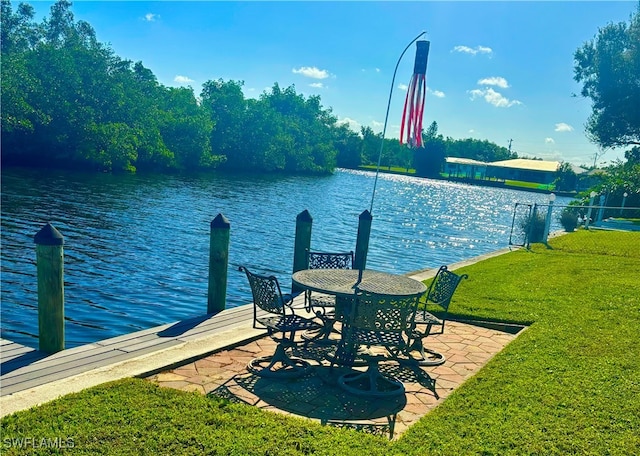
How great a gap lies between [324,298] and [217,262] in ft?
6.15

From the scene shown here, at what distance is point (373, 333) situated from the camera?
16.3 ft

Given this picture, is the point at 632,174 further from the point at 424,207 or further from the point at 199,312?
the point at 199,312

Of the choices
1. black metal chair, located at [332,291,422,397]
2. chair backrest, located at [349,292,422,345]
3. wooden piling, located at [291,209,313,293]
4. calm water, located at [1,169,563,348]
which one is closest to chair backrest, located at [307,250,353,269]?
wooden piling, located at [291,209,313,293]

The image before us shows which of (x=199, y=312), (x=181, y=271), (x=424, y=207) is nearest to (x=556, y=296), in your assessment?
(x=199, y=312)

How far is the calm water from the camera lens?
9.05 meters

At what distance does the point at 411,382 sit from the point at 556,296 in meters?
4.62

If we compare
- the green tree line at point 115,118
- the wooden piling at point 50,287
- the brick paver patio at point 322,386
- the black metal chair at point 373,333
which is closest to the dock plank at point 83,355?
the wooden piling at point 50,287

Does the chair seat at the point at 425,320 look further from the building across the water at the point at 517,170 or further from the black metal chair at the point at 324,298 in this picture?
the building across the water at the point at 517,170

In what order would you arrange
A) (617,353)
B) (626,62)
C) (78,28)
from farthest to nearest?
(78,28)
(626,62)
(617,353)

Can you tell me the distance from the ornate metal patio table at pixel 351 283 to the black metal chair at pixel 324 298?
329 mm

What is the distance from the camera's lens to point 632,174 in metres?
27.8

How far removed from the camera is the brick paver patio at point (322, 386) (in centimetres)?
437

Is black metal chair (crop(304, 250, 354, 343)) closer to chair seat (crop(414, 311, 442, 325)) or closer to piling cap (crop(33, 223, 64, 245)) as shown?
chair seat (crop(414, 311, 442, 325))

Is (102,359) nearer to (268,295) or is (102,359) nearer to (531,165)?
(268,295)
